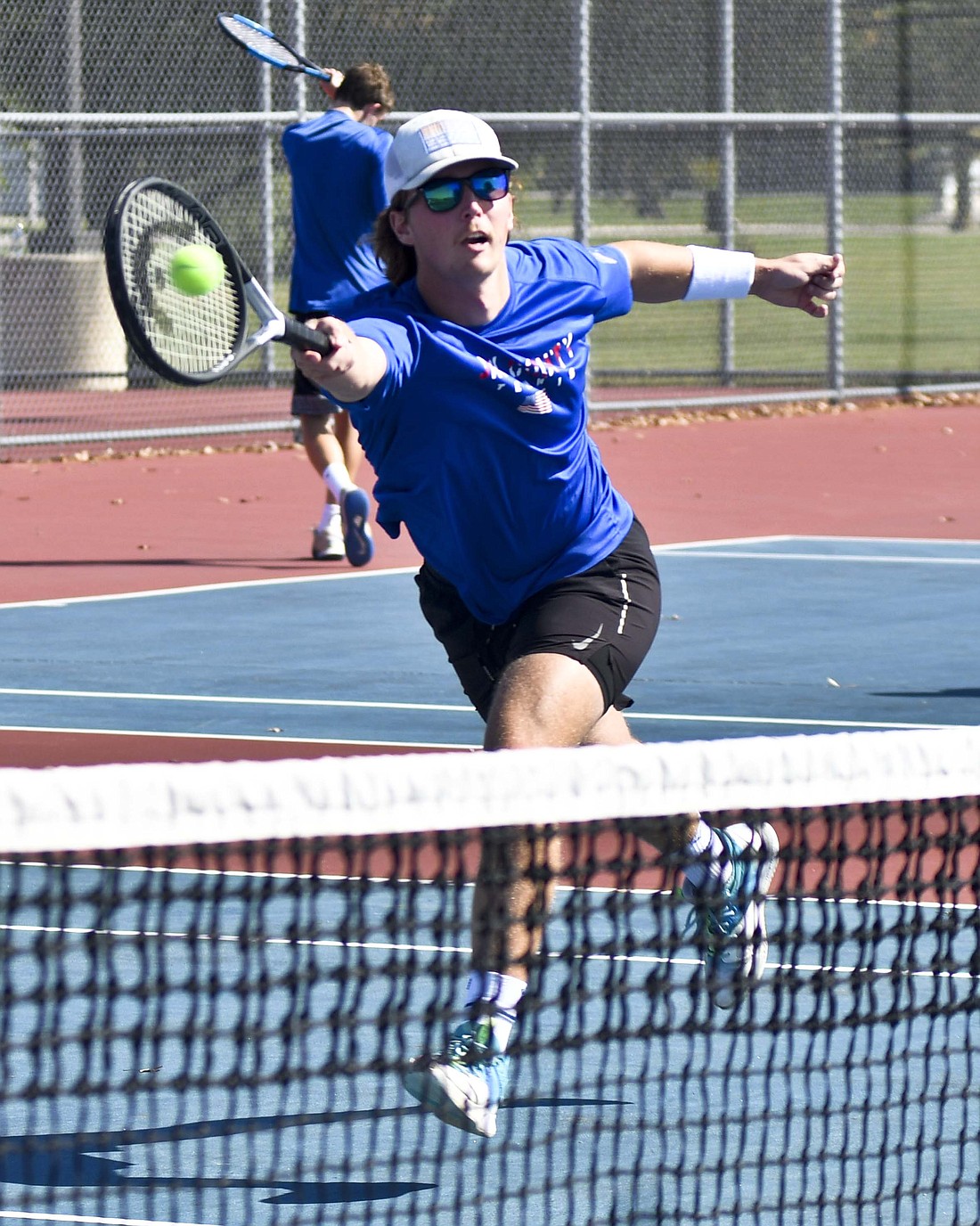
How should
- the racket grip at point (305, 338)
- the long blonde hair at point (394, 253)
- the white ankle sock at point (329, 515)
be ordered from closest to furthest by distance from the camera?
the racket grip at point (305, 338)
the long blonde hair at point (394, 253)
the white ankle sock at point (329, 515)

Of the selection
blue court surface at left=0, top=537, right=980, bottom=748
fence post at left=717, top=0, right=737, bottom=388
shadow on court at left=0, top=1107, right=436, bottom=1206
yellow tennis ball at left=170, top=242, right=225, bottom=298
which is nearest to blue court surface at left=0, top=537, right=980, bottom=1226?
shadow on court at left=0, top=1107, right=436, bottom=1206

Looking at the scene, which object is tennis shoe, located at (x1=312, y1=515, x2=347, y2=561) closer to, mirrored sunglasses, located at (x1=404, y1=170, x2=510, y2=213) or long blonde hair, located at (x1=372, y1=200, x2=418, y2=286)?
long blonde hair, located at (x1=372, y1=200, x2=418, y2=286)

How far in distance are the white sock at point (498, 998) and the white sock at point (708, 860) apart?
0.58 metres

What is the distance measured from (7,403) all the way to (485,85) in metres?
4.45

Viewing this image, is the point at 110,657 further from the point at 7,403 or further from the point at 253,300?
the point at 7,403

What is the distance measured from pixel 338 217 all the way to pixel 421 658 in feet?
7.34

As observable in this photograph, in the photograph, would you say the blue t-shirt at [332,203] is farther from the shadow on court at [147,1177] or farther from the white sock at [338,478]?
the shadow on court at [147,1177]

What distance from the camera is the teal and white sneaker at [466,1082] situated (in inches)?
157

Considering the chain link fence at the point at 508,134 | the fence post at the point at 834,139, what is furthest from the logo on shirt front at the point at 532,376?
the fence post at the point at 834,139

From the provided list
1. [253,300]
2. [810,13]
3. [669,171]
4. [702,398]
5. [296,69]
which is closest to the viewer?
[253,300]

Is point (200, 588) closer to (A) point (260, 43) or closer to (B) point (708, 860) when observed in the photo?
(A) point (260, 43)

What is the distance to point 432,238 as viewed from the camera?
4.77 m

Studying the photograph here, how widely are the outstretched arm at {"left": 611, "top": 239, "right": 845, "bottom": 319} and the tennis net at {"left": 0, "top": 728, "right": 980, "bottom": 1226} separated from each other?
4.58ft

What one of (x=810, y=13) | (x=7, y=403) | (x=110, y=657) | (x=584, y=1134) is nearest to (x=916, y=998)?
(x=584, y=1134)
